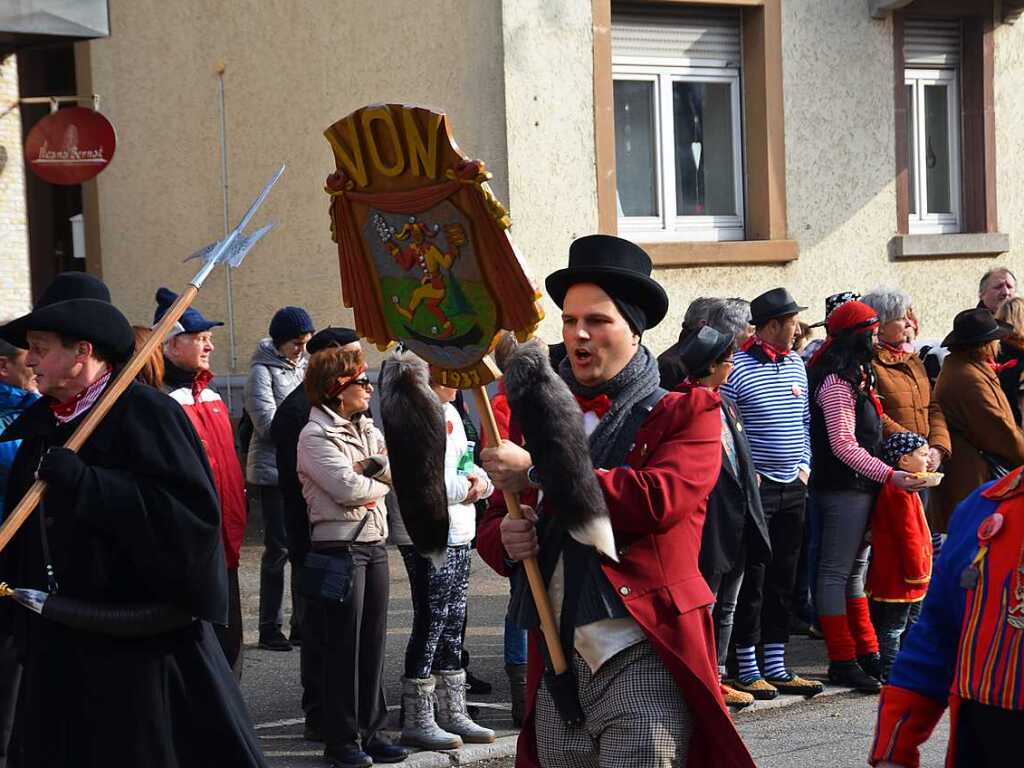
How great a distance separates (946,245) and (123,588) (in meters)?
11.7

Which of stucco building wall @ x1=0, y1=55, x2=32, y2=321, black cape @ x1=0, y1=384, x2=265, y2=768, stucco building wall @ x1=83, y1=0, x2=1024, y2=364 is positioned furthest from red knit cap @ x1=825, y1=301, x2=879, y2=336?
stucco building wall @ x1=0, y1=55, x2=32, y2=321

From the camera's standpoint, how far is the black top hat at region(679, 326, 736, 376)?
7.52 metres

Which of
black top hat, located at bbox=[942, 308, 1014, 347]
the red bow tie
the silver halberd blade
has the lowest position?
the red bow tie

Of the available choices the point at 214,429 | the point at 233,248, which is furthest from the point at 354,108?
the point at 233,248

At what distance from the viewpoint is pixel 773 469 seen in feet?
27.4

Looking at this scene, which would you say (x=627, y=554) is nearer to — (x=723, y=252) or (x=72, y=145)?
(x=72, y=145)

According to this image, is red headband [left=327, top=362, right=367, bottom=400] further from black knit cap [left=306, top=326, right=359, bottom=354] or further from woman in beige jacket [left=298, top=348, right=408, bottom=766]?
black knit cap [left=306, top=326, right=359, bottom=354]

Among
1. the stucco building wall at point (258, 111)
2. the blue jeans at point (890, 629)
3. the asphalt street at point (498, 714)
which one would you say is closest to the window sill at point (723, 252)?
the stucco building wall at point (258, 111)

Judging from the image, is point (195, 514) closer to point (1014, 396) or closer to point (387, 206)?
point (387, 206)

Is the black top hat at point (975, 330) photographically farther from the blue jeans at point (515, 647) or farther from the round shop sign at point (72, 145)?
the round shop sign at point (72, 145)

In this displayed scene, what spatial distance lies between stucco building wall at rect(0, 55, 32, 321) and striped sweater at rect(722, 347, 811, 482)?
17.5 ft

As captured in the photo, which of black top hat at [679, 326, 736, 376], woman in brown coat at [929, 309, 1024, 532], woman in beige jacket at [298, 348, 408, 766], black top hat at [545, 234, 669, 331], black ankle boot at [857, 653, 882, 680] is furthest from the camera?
woman in brown coat at [929, 309, 1024, 532]

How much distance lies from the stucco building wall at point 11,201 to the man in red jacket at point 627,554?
759 cm

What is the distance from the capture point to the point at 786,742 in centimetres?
741
